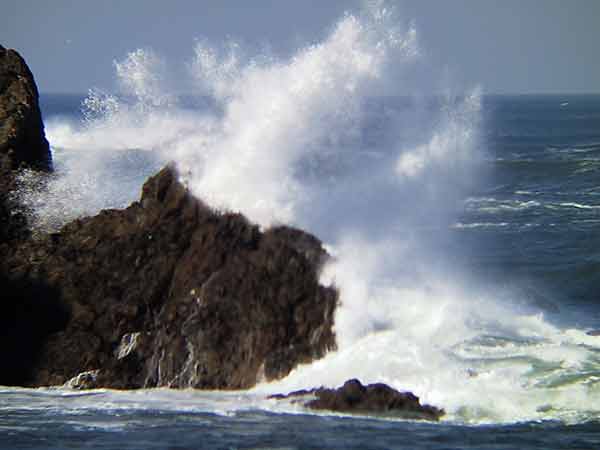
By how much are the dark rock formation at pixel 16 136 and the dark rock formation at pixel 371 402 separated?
5.47 metres

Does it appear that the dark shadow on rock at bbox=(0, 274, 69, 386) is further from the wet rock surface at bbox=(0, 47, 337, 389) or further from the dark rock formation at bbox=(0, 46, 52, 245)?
the dark rock formation at bbox=(0, 46, 52, 245)

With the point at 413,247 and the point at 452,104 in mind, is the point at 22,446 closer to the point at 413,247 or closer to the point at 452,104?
the point at 413,247

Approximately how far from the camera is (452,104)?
996 inches

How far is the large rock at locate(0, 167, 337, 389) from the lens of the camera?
12.0 metres

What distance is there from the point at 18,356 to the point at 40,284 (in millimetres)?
967

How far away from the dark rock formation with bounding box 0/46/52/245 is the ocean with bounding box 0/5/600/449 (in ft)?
0.97

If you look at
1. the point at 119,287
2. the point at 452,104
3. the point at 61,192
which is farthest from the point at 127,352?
the point at 452,104

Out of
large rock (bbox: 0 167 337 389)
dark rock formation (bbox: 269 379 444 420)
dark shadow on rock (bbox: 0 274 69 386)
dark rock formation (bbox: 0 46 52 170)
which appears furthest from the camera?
dark rock formation (bbox: 0 46 52 170)

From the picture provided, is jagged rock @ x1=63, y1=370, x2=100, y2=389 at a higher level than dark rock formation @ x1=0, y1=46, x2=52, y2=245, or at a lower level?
lower

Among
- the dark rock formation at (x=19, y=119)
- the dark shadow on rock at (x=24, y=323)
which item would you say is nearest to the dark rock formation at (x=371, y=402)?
the dark shadow on rock at (x=24, y=323)

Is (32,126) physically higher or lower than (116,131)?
lower

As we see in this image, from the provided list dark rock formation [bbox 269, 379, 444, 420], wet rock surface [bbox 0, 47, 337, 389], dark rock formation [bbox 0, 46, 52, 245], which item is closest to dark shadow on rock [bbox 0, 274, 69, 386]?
wet rock surface [bbox 0, 47, 337, 389]

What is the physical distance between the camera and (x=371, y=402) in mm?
10484

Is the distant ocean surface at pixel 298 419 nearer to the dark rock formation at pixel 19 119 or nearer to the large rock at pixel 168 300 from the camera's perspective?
the large rock at pixel 168 300
